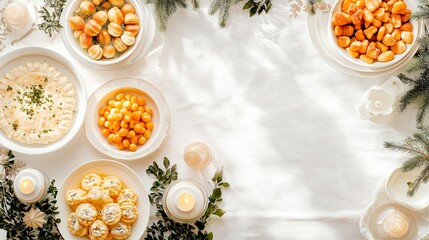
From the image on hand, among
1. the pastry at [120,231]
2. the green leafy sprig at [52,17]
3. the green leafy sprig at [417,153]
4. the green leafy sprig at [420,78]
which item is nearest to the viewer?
the green leafy sprig at [417,153]

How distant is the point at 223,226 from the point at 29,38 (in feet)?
2.96

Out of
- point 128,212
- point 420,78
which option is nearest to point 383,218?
point 420,78

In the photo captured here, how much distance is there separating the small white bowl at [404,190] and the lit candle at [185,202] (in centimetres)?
61

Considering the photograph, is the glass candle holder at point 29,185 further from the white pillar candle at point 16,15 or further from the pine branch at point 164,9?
the pine branch at point 164,9

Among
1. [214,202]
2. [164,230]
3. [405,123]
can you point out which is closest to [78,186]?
[164,230]

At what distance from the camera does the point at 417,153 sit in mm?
1818

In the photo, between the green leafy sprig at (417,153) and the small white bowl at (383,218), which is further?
the small white bowl at (383,218)

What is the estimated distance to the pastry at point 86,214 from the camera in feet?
6.59

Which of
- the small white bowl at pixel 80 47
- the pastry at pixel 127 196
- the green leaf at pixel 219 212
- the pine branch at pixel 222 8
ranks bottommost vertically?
the pastry at pixel 127 196

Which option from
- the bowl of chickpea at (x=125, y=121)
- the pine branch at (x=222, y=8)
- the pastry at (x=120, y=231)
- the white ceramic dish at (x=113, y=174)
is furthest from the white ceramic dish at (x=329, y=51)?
the pastry at (x=120, y=231)

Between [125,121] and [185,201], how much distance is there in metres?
0.32

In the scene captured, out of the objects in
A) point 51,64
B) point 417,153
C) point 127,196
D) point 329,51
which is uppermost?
point 329,51

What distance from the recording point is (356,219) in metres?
2.08

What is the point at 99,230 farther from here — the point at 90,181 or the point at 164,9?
the point at 164,9
